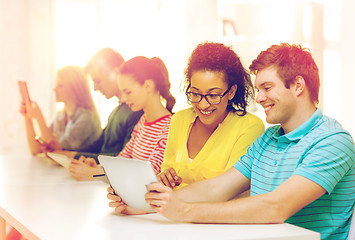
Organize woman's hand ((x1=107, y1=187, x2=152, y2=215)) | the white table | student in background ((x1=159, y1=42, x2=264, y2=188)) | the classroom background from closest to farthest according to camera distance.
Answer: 1. the white table
2. woman's hand ((x1=107, y1=187, x2=152, y2=215))
3. student in background ((x1=159, y1=42, x2=264, y2=188))
4. the classroom background

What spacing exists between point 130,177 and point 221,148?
0.56 m

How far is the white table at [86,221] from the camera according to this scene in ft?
4.20

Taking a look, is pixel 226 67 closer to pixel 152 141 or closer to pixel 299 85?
pixel 299 85

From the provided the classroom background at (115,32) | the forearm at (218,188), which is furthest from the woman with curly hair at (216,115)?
the classroom background at (115,32)

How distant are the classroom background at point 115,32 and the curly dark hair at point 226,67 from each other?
10.1 feet

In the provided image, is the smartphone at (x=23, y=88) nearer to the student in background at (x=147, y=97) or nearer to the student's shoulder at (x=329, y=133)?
the student in background at (x=147, y=97)

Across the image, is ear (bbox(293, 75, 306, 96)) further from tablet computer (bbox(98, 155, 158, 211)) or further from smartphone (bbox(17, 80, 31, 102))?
smartphone (bbox(17, 80, 31, 102))

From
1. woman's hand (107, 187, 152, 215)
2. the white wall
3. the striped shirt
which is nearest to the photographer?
woman's hand (107, 187, 152, 215)

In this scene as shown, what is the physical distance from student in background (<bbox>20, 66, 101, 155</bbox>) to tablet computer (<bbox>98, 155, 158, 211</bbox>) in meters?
1.98

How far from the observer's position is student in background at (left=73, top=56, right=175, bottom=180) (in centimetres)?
247

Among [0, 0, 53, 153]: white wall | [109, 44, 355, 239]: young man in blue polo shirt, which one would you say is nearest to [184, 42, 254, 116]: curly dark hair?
[109, 44, 355, 239]: young man in blue polo shirt

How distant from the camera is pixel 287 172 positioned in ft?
5.01

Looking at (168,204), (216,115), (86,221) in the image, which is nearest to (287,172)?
(168,204)

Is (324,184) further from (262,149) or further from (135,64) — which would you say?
(135,64)
